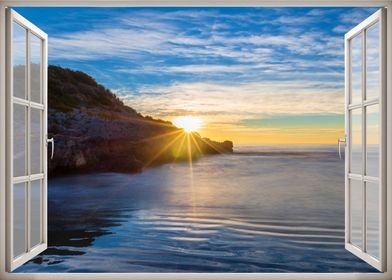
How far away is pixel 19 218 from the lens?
224cm

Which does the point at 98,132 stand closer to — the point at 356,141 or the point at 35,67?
the point at 35,67

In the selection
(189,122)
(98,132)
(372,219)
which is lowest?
(372,219)

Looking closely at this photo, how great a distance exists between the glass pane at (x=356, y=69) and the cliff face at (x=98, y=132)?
7.73 meters

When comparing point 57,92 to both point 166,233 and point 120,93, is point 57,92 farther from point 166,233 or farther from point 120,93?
point 166,233

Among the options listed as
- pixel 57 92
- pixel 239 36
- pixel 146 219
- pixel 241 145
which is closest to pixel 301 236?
pixel 241 145

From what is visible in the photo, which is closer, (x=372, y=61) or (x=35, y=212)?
(x=372, y=61)

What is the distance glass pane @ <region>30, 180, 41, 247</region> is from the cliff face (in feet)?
26.0

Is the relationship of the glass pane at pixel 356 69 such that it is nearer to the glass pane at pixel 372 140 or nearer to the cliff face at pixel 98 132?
the glass pane at pixel 372 140

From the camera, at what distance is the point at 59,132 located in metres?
10.3

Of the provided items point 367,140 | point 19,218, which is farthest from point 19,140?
point 367,140

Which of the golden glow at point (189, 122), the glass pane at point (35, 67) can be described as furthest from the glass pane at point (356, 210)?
the golden glow at point (189, 122)

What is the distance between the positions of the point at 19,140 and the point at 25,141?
0.05 m

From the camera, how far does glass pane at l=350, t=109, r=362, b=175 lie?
7.81 ft
